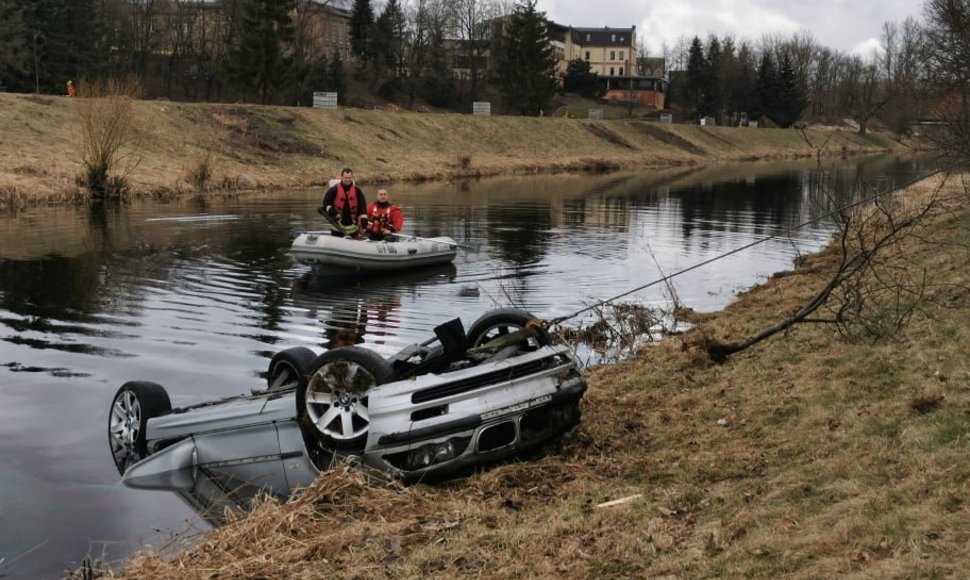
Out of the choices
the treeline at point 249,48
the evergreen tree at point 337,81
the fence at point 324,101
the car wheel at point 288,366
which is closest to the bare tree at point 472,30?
the treeline at point 249,48

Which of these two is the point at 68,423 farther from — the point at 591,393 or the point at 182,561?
the point at 591,393

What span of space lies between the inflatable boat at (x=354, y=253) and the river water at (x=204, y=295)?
1.34 feet

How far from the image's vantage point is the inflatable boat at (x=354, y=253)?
17.7 m

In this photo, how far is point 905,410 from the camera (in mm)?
6148

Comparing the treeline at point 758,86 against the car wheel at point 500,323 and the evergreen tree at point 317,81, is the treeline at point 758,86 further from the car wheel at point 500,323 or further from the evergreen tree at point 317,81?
the car wheel at point 500,323

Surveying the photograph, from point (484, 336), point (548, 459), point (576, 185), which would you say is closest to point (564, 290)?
point (484, 336)

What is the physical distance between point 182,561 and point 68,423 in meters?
3.81

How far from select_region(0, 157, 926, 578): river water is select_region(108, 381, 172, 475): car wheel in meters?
0.17

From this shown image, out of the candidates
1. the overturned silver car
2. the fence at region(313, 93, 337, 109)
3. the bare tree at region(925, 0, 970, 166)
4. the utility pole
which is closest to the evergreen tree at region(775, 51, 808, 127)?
the fence at region(313, 93, 337, 109)

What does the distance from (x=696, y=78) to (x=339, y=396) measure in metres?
110

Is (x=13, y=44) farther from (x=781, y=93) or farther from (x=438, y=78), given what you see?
(x=781, y=93)

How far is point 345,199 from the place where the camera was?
18.7 meters

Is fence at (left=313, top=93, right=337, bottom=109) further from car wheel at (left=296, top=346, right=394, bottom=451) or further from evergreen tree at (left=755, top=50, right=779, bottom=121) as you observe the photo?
evergreen tree at (left=755, top=50, right=779, bottom=121)

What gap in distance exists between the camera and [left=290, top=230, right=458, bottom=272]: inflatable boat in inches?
697
